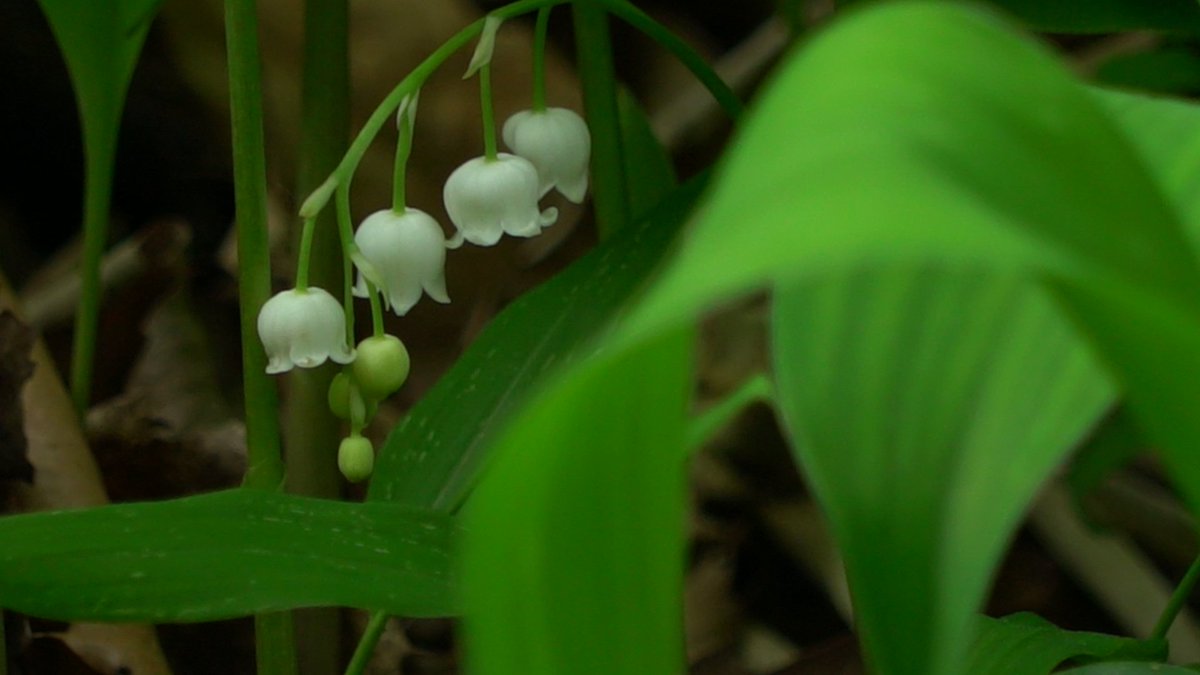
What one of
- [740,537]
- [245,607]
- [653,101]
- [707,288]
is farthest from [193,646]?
[707,288]

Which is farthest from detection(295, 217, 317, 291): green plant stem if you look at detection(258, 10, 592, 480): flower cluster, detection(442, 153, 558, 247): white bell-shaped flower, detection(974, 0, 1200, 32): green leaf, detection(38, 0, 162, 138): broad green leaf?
detection(974, 0, 1200, 32): green leaf

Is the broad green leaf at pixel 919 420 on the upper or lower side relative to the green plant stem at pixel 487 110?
lower

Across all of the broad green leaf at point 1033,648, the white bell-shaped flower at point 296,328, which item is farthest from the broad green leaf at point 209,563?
the broad green leaf at point 1033,648

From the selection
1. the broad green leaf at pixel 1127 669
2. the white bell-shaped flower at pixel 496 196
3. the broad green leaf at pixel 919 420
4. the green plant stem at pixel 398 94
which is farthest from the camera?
the white bell-shaped flower at pixel 496 196

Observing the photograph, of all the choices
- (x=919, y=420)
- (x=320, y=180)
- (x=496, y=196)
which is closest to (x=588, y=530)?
(x=919, y=420)

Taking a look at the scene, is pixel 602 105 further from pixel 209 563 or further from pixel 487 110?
pixel 209 563

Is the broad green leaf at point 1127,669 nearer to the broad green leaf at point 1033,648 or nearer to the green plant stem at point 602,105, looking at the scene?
the broad green leaf at point 1033,648
